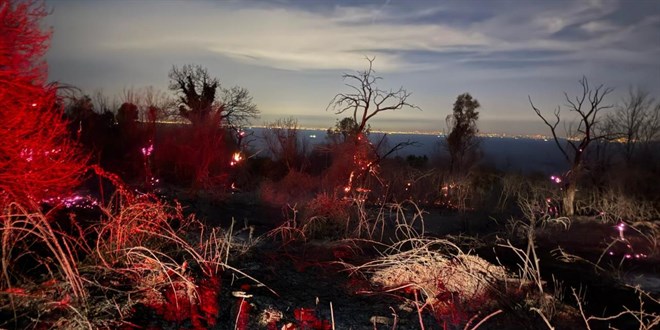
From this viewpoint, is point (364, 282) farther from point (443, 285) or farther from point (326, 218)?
point (326, 218)

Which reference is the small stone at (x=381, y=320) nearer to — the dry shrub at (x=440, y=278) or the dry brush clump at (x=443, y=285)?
the dry brush clump at (x=443, y=285)

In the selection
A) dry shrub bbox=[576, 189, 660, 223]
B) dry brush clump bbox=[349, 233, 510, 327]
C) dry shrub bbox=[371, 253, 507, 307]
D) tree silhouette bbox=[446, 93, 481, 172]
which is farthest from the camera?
tree silhouette bbox=[446, 93, 481, 172]

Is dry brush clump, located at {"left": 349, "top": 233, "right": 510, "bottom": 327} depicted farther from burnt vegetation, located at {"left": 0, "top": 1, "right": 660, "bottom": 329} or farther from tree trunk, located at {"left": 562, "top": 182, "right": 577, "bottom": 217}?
tree trunk, located at {"left": 562, "top": 182, "right": 577, "bottom": 217}

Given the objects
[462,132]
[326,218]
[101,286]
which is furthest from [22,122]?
[462,132]

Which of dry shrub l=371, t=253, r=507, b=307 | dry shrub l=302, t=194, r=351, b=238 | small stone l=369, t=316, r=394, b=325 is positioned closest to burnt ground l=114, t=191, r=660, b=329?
small stone l=369, t=316, r=394, b=325

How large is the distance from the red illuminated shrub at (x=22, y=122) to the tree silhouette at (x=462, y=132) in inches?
924

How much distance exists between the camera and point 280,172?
2811 cm

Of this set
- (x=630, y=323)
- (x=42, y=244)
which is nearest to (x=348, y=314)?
(x=42, y=244)

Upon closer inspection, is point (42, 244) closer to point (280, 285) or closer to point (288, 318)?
point (280, 285)

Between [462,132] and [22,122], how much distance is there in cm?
2638

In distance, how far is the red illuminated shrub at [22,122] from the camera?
8219 millimetres

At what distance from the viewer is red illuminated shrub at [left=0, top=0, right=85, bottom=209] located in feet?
27.0

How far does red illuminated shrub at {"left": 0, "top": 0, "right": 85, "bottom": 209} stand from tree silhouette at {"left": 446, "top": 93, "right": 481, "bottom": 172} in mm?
23470

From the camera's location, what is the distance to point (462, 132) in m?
31.8
